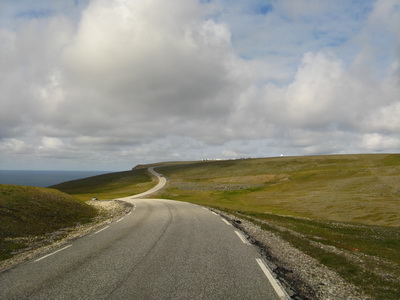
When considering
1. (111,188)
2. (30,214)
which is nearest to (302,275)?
(30,214)

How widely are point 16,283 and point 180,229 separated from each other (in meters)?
9.58

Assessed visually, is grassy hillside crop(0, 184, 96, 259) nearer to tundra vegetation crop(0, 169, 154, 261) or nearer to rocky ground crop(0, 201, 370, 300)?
tundra vegetation crop(0, 169, 154, 261)

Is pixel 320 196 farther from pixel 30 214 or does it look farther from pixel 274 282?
pixel 274 282

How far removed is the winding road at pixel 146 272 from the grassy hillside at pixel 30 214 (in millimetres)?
5256

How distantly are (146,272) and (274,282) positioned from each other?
12.5ft

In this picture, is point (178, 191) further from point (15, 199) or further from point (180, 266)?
point (180, 266)

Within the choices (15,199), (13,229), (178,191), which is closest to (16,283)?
(13,229)

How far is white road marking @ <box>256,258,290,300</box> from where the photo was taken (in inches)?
269

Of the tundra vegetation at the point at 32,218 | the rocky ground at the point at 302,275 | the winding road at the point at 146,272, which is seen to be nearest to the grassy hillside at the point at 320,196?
the tundra vegetation at the point at 32,218

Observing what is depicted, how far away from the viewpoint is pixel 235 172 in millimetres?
122375

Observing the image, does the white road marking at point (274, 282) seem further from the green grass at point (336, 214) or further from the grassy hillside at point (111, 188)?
the grassy hillside at point (111, 188)

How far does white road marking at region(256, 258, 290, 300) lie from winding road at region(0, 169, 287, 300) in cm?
3

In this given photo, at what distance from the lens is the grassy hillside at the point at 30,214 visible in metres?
17.5

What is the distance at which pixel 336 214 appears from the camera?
4059cm
